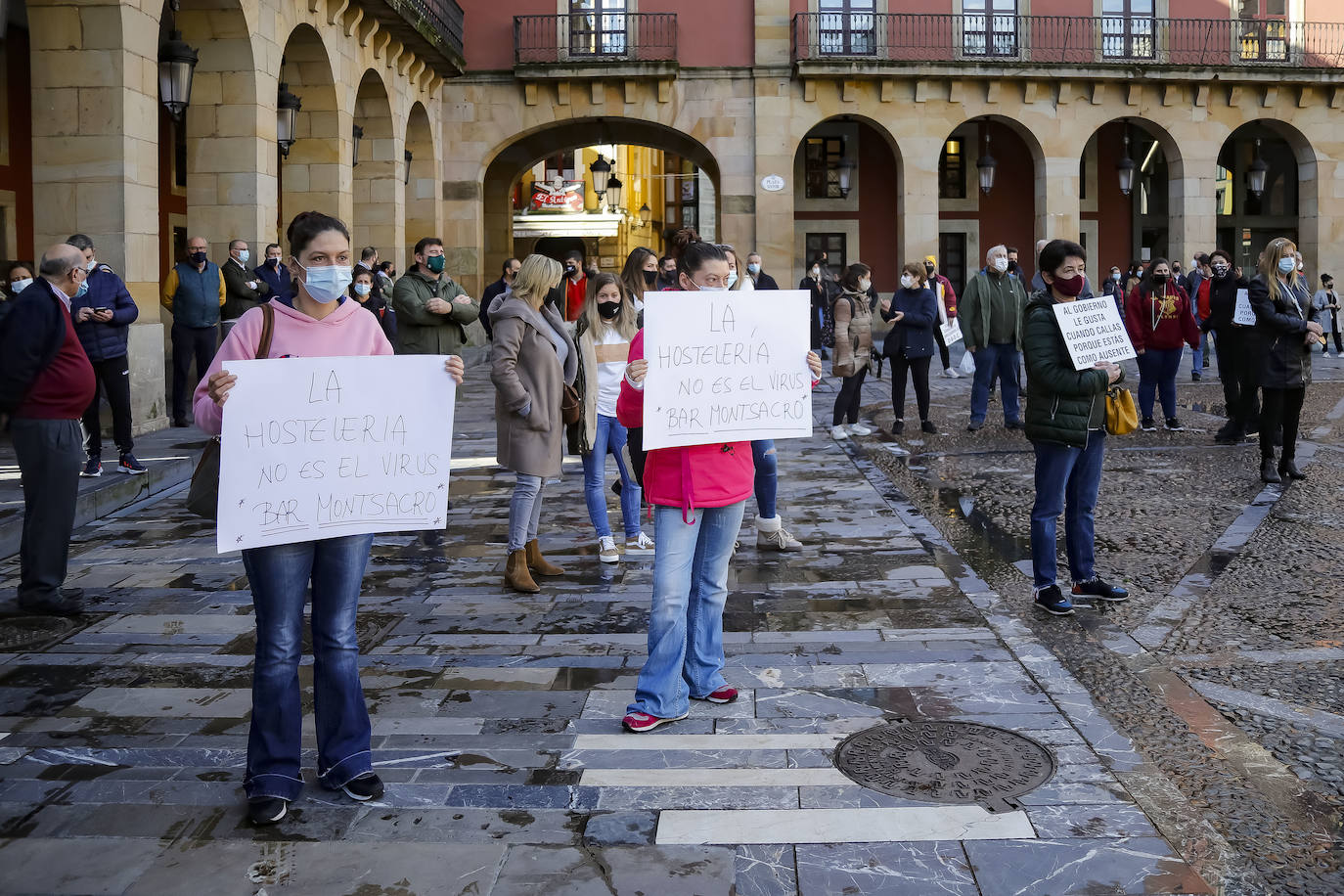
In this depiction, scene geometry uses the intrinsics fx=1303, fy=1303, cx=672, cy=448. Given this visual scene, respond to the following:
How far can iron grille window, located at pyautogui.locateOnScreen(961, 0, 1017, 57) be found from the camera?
1085 inches

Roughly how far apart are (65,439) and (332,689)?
3209 mm

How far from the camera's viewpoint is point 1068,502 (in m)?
6.36

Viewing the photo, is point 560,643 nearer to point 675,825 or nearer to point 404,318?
point 675,825

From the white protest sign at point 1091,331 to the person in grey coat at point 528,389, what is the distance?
2554mm

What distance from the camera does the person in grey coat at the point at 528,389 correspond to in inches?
263

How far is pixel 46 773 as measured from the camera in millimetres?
4113

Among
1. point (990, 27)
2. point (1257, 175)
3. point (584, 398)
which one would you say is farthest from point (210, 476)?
point (1257, 175)

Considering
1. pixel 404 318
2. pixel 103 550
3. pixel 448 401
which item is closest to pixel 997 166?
pixel 404 318

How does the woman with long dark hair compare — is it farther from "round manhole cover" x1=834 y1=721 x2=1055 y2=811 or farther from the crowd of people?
"round manhole cover" x1=834 y1=721 x2=1055 y2=811

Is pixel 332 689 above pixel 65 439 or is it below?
below

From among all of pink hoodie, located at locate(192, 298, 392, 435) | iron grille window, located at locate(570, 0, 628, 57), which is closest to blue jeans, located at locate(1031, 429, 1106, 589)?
pink hoodie, located at locate(192, 298, 392, 435)

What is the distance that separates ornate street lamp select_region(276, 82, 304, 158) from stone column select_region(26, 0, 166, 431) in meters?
3.67

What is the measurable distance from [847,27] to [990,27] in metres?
3.15

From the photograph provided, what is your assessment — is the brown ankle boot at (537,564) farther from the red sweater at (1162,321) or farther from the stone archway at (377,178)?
the stone archway at (377,178)
